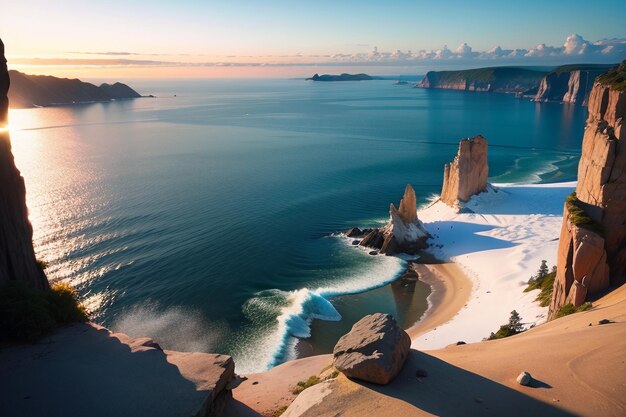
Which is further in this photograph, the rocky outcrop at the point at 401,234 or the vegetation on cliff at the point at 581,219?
the rocky outcrop at the point at 401,234

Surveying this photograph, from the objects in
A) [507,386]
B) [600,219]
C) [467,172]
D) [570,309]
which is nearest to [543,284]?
[600,219]

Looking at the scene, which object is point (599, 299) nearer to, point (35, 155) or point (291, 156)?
point (291, 156)

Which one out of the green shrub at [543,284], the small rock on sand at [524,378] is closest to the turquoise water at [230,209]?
the green shrub at [543,284]

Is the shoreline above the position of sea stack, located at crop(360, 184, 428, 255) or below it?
below

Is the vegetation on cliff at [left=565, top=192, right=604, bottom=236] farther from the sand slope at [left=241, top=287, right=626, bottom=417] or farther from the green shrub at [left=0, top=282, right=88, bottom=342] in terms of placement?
the green shrub at [left=0, top=282, right=88, bottom=342]

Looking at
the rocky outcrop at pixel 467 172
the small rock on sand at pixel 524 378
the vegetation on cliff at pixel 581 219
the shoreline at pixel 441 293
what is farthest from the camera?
the rocky outcrop at pixel 467 172

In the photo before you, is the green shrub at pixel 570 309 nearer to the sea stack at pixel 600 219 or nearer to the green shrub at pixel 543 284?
the sea stack at pixel 600 219

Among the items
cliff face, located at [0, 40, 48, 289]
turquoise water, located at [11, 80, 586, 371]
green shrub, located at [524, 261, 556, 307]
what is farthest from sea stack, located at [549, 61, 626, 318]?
cliff face, located at [0, 40, 48, 289]

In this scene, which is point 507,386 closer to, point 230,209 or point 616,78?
point 616,78
